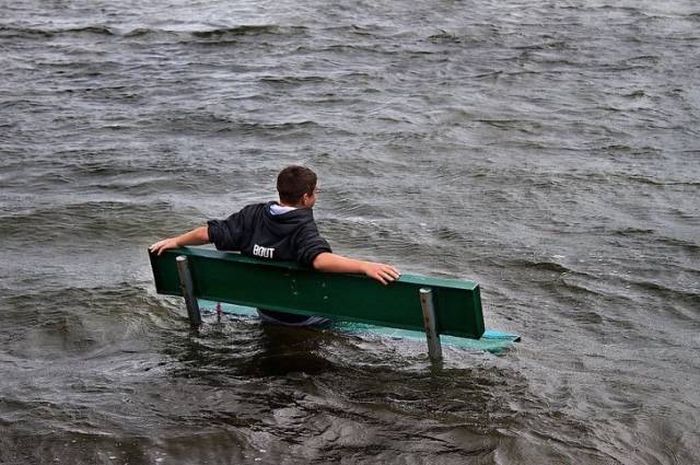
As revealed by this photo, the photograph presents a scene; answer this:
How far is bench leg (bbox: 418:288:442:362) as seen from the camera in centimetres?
561

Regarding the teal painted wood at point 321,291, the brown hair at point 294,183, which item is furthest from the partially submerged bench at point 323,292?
the brown hair at point 294,183

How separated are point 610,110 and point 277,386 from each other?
8.31m

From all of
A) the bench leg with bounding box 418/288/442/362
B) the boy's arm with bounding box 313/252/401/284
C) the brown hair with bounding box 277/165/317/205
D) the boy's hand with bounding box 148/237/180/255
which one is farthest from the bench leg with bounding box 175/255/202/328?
the bench leg with bounding box 418/288/442/362

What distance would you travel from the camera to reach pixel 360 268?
5.73m

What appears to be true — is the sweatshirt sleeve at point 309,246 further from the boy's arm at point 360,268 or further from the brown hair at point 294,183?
the brown hair at point 294,183

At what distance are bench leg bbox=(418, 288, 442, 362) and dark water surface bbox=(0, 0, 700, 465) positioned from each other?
0.85 feet

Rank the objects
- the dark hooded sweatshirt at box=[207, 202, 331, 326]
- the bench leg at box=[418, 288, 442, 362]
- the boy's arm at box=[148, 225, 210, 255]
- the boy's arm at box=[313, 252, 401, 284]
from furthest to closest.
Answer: the boy's arm at box=[148, 225, 210, 255] < the dark hooded sweatshirt at box=[207, 202, 331, 326] < the boy's arm at box=[313, 252, 401, 284] < the bench leg at box=[418, 288, 442, 362]

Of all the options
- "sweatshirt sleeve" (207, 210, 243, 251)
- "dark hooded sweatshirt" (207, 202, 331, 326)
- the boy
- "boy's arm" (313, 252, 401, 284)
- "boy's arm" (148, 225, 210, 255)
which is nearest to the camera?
"boy's arm" (313, 252, 401, 284)

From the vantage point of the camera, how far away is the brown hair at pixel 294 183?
6062 millimetres

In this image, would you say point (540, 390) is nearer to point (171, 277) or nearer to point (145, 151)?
point (171, 277)

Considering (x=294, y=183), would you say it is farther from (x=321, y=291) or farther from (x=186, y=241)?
(x=186, y=241)

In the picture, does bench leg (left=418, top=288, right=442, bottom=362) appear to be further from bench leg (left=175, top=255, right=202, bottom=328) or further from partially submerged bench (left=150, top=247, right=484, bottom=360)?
bench leg (left=175, top=255, right=202, bottom=328)

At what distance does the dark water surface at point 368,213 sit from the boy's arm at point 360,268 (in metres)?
0.75

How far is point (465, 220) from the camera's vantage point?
388 inches
